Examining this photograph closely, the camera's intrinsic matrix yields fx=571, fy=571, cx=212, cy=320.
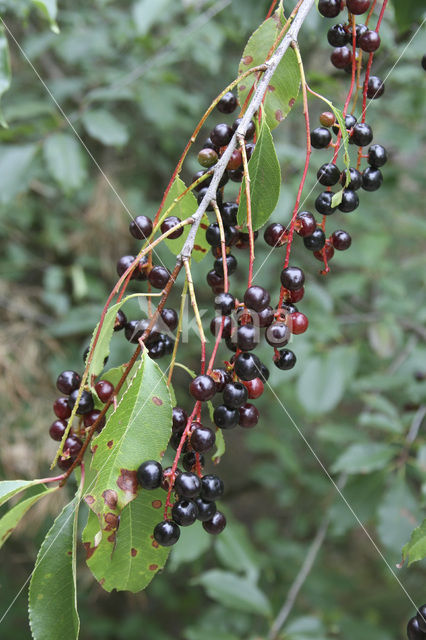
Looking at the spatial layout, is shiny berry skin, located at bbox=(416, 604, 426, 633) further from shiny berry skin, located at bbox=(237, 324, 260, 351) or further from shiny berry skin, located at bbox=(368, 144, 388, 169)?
shiny berry skin, located at bbox=(368, 144, 388, 169)

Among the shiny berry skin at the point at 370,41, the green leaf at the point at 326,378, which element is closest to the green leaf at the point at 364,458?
the green leaf at the point at 326,378

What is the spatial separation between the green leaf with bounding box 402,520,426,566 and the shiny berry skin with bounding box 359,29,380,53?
60 cm

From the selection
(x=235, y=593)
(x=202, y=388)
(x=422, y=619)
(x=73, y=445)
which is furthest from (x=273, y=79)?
(x=235, y=593)

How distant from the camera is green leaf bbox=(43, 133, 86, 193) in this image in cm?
181

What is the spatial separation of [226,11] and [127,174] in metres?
1.01

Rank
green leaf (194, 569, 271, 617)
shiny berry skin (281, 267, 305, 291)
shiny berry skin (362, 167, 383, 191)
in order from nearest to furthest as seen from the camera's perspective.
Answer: shiny berry skin (281, 267, 305, 291) → shiny berry skin (362, 167, 383, 191) → green leaf (194, 569, 271, 617)

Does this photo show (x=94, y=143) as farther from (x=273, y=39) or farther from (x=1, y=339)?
(x=273, y=39)

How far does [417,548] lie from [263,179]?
445mm

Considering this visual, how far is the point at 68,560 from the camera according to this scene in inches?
24.9

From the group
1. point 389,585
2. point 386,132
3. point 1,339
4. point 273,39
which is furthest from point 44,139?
point 389,585

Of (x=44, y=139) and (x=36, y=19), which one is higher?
(x=36, y=19)

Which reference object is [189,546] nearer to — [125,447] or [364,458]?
[364,458]

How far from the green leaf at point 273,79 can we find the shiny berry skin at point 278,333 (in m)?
0.27

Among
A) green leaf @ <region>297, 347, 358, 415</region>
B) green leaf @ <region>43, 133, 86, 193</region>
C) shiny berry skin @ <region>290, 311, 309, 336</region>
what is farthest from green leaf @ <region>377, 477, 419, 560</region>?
green leaf @ <region>43, 133, 86, 193</region>
